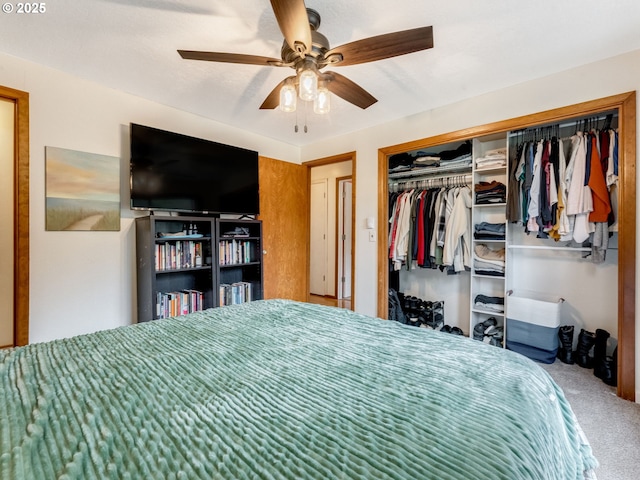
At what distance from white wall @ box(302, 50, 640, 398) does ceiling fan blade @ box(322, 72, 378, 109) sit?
75cm

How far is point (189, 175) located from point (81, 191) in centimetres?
80

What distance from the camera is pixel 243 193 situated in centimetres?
309

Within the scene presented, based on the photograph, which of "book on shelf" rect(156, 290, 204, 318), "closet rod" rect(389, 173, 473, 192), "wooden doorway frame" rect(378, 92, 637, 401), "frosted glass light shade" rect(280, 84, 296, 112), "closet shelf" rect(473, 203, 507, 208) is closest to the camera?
"frosted glass light shade" rect(280, 84, 296, 112)

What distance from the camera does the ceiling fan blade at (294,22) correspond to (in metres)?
1.13

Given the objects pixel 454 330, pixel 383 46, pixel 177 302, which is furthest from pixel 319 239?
pixel 383 46

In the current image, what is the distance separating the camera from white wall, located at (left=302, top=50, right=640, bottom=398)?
1.94 m

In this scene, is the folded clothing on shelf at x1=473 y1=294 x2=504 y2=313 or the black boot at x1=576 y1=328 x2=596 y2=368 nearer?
the black boot at x1=576 y1=328 x2=596 y2=368

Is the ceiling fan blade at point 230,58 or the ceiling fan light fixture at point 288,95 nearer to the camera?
the ceiling fan blade at point 230,58

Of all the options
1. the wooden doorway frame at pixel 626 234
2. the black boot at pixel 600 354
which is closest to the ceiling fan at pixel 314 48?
the wooden doorway frame at pixel 626 234

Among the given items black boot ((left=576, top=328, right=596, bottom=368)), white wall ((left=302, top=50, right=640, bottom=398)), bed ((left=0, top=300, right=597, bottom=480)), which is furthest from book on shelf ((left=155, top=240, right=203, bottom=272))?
black boot ((left=576, top=328, right=596, bottom=368))

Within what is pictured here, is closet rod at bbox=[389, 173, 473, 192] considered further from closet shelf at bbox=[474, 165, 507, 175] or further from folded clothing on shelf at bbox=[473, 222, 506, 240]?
folded clothing on shelf at bbox=[473, 222, 506, 240]

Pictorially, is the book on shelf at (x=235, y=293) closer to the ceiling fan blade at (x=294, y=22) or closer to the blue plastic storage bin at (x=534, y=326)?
the ceiling fan blade at (x=294, y=22)

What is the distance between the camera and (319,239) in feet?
16.7

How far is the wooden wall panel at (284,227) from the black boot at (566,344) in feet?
8.70
